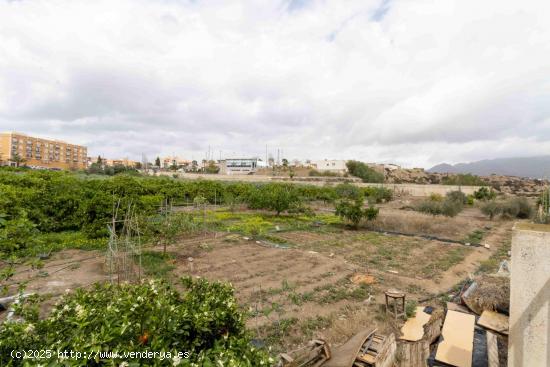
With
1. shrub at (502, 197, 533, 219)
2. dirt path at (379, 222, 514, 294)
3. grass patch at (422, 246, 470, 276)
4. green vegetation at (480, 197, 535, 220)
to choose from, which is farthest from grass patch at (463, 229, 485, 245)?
shrub at (502, 197, 533, 219)

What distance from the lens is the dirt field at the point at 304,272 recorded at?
5.59 metres

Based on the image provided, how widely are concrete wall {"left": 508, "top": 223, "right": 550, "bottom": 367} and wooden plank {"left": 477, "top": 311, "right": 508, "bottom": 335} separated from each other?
2455 millimetres

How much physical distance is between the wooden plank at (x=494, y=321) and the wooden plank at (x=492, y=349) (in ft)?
0.64

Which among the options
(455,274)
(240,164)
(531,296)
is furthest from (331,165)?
(531,296)

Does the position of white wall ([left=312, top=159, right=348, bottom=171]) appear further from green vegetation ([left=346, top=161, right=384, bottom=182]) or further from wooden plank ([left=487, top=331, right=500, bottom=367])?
wooden plank ([left=487, top=331, right=500, bottom=367])

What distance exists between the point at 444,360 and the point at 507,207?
74.3 ft

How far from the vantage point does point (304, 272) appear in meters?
8.40

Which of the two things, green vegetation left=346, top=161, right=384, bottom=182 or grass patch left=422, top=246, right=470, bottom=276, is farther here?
green vegetation left=346, top=161, right=384, bottom=182

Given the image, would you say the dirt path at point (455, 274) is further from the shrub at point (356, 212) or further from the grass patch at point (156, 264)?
the grass patch at point (156, 264)

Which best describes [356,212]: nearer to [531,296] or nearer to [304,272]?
[304,272]

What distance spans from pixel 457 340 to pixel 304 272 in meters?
4.53

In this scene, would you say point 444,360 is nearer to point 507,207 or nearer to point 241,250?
point 241,250

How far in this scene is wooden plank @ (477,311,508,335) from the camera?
4.47 meters

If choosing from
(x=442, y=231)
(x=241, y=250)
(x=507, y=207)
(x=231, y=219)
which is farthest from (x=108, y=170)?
(x=507, y=207)
